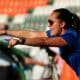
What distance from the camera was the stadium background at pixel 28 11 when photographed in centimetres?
1569

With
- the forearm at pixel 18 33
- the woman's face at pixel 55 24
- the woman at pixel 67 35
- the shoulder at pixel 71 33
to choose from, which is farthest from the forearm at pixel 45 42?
the forearm at pixel 18 33

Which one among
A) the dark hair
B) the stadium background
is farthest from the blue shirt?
the stadium background

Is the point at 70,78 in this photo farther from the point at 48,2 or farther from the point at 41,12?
the point at 48,2

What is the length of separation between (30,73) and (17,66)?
1829mm

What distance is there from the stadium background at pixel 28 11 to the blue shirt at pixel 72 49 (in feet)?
35.7

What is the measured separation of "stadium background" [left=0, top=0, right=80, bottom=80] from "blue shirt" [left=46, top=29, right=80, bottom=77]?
10880 mm

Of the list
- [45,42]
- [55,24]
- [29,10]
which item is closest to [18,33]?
[55,24]

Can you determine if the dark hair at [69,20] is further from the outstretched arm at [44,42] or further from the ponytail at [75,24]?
the outstretched arm at [44,42]

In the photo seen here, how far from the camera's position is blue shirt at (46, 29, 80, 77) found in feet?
11.0

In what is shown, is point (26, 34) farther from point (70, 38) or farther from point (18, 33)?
point (70, 38)

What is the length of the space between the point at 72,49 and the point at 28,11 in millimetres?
17291

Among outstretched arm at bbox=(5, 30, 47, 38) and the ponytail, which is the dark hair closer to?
the ponytail

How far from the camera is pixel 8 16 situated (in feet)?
70.1

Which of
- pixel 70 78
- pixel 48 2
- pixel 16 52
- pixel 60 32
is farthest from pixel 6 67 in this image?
pixel 48 2
